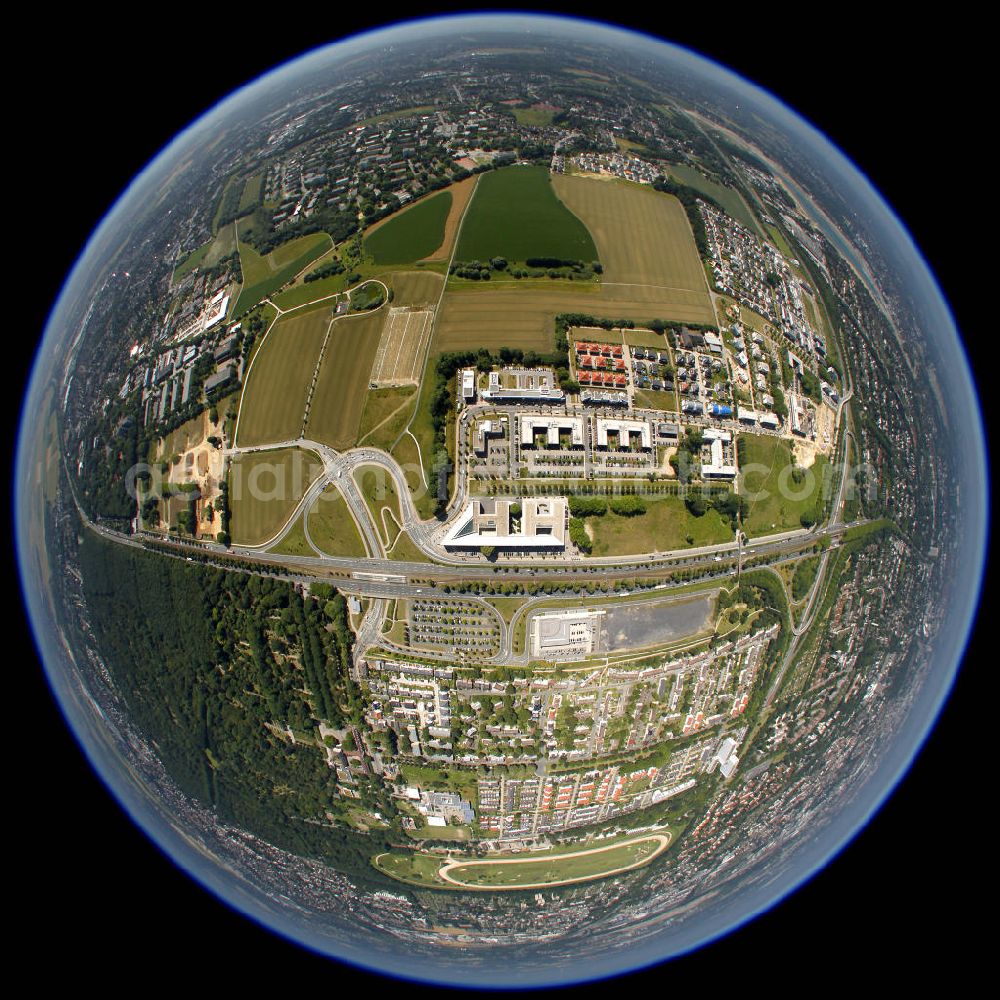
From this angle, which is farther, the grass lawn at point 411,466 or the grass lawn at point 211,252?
the grass lawn at point 211,252

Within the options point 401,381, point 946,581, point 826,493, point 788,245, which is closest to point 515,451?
point 401,381

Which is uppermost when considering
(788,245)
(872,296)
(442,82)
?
(442,82)

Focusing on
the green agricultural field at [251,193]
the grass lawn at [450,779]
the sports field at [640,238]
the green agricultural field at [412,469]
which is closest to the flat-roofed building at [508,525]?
the green agricultural field at [412,469]

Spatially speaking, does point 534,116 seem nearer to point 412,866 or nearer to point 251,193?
point 251,193

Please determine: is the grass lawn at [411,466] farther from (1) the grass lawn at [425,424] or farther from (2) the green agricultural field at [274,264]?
(2) the green agricultural field at [274,264]

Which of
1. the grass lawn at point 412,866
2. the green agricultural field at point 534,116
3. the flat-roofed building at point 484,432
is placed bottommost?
the grass lawn at point 412,866

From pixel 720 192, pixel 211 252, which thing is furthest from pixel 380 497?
pixel 720 192

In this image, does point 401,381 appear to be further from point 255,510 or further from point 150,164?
point 150,164
